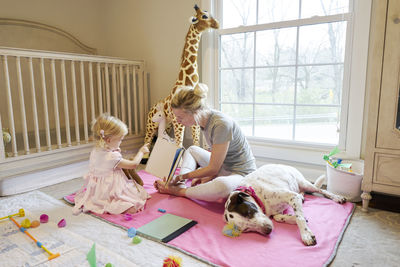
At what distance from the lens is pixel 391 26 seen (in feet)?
4.71

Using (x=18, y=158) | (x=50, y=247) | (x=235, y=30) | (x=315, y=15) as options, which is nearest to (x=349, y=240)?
(x=50, y=247)

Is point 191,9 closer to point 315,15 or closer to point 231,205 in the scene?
point 315,15

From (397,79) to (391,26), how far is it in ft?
0.90

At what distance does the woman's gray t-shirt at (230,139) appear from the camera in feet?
5.27

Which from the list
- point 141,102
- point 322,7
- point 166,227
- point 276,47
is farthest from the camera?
point 141,102

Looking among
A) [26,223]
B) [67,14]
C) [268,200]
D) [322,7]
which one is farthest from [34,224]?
[67,14]

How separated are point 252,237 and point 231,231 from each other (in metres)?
0.10

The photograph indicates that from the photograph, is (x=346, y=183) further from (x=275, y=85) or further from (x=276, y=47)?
(x=276, y=47)

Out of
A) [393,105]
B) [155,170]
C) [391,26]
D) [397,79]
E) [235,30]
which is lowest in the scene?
[155,170]

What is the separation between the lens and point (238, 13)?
2467 millimetres

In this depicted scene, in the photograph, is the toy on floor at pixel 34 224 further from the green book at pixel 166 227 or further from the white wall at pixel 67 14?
the white wall at pixel 67 14

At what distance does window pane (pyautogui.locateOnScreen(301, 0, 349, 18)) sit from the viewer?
6.59 ft

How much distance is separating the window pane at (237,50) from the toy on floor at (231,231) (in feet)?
5.06

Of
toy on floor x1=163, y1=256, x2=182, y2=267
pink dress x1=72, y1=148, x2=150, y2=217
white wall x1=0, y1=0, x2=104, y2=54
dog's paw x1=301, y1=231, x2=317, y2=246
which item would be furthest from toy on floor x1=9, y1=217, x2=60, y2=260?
white wall x1=0, y1=0, x2=104, y2=54
